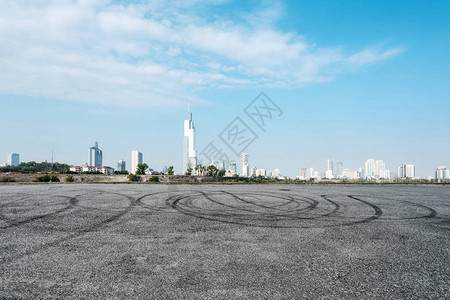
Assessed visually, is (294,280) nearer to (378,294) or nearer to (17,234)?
(378,294)

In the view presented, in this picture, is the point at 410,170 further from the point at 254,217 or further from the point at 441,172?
the point at 254,217

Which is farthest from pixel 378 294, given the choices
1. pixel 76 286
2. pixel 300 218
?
pixel 300 218

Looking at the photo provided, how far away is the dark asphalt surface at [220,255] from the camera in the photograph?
14.6ft

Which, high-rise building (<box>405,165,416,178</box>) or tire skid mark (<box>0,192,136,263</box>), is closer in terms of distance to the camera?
tire skid mark (<box>0,192,136,263</box>)

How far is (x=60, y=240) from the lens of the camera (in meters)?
7.12

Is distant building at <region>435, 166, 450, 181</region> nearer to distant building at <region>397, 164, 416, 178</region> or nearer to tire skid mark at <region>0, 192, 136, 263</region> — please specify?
distant building at <region>397, 164, 416, 178</region>

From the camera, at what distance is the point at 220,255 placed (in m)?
6.09

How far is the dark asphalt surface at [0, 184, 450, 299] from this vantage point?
4.45 metres

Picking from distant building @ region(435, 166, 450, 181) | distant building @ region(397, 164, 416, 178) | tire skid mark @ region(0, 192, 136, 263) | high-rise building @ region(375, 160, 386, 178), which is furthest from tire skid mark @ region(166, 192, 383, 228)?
high-rise building @ region(375, 160, 386, 178)

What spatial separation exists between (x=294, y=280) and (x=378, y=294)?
1412 millimetres

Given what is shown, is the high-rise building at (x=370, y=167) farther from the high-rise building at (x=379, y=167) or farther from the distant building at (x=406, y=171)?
the distant building at (x=406, y=171)

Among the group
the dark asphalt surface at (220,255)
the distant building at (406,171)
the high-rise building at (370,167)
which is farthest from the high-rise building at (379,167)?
the dark asphalt surface at (220,255)

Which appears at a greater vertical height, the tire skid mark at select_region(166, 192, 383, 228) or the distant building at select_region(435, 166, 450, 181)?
the tire skid mark at select_region(166, 192, 383, 228)

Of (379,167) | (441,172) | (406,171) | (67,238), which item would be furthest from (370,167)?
(67,238)
